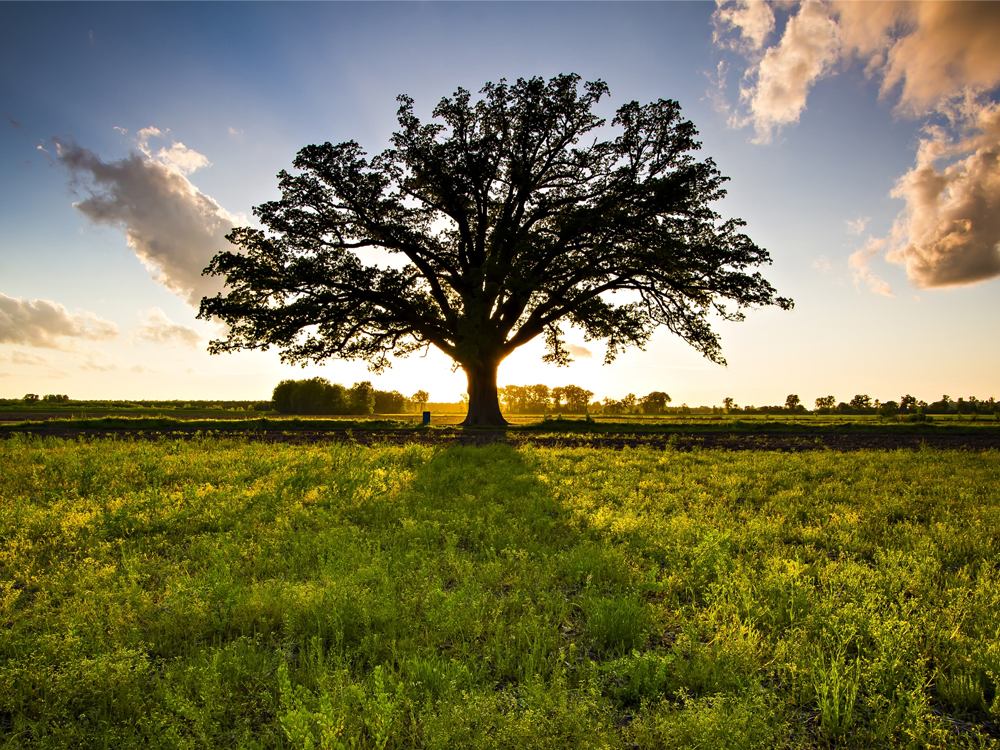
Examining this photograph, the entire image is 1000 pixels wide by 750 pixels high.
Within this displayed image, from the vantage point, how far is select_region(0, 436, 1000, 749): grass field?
231 cm

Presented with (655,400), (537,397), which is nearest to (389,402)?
(537,397)

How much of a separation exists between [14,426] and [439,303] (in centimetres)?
1785

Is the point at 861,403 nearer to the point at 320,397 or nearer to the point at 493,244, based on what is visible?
the point at 493,244

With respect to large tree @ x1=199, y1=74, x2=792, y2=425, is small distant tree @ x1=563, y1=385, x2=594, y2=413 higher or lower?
lower

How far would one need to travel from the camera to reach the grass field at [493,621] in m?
2.31

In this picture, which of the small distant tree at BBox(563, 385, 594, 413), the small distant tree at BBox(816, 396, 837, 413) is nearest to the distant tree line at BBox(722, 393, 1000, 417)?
the small distant tree at BBox(816, 396, 837, 413)

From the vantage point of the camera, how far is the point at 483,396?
24453mm

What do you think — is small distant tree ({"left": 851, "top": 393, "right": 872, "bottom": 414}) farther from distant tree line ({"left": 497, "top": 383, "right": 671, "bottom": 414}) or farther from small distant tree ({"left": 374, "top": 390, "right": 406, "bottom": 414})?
small distant tree ({"left": 374, "top": 390, "right": 406, "bottom": 414})

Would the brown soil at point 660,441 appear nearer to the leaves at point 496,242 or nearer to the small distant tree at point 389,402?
the leaves at point 496,242

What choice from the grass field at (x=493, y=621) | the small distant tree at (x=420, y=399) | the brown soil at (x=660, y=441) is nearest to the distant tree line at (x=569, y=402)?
the small distant tree at (x=420, y=399)

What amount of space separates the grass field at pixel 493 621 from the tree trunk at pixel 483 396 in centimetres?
1728

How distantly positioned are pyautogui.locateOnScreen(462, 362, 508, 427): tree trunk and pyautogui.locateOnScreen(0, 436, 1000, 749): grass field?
56.7ft


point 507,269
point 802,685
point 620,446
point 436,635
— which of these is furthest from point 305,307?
point 802,685

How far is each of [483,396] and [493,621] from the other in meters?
21.3
